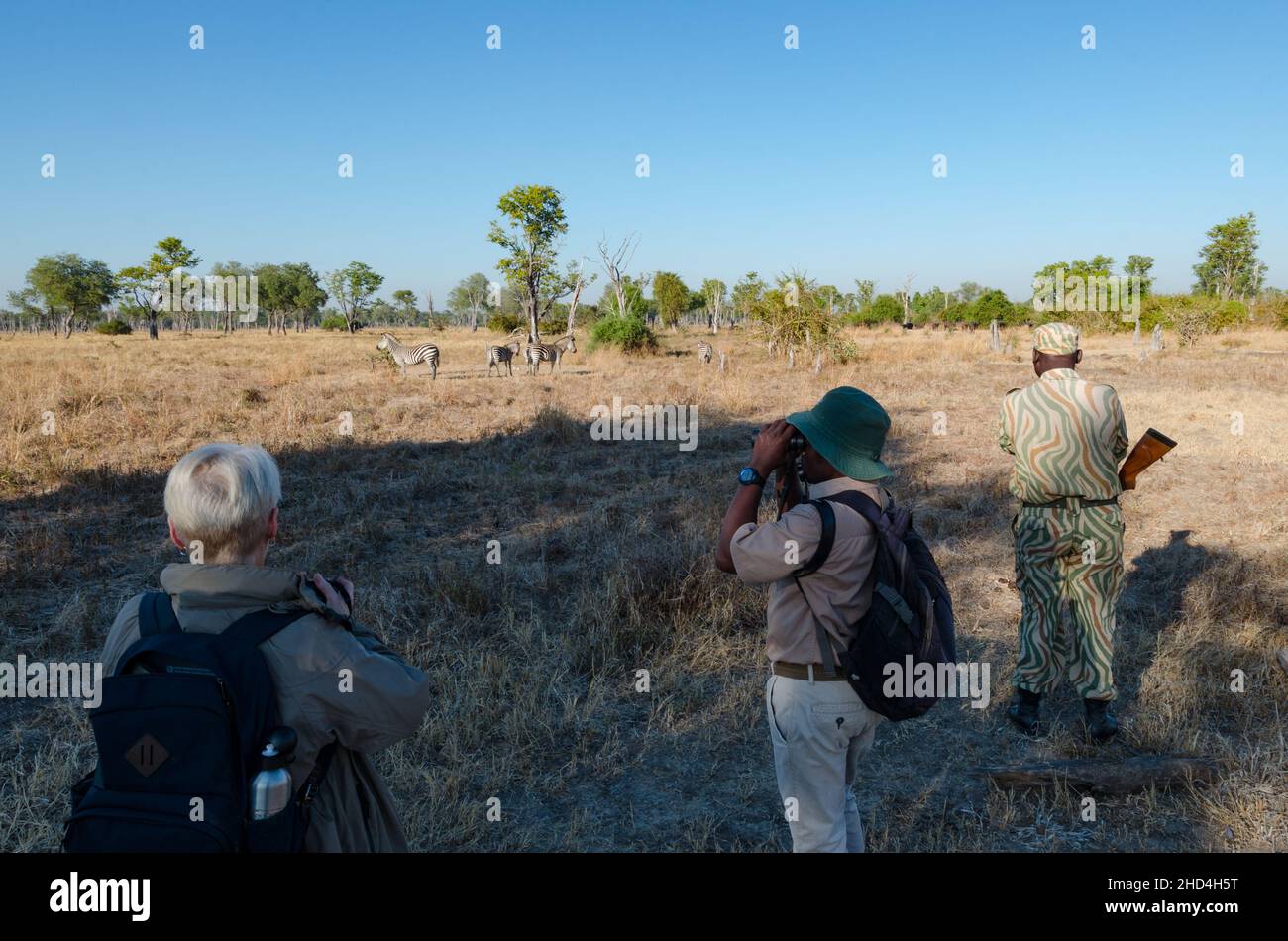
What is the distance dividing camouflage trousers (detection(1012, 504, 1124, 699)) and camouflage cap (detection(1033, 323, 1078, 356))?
739 millimetres

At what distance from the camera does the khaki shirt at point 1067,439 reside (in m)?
3.56

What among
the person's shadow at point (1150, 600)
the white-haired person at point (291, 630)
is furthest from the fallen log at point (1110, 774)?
the white-haired person at point (291, 630)

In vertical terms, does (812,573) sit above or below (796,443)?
below

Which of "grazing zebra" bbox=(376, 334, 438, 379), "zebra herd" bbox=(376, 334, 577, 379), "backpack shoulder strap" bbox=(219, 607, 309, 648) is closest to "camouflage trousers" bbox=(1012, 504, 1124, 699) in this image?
"backpack shoulder strap" bbox=(219, 607, 309, 648)

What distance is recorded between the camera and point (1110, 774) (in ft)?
11.2

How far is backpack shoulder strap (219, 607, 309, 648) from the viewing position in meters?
1.52

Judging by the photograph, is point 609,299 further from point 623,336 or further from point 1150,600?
point 1150,600

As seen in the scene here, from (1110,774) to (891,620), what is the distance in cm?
208

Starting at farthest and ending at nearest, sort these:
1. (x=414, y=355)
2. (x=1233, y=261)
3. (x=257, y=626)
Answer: (x=1233, y=261) < (x=414, y=355) < (x=257, y=626)

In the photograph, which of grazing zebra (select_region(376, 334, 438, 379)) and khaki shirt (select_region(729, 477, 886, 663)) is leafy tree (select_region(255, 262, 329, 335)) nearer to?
grazing zebra (select_region(376, 334, 438, 379))

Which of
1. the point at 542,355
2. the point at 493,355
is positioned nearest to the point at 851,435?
the point at 493,355

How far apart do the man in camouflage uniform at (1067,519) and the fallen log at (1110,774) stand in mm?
312
